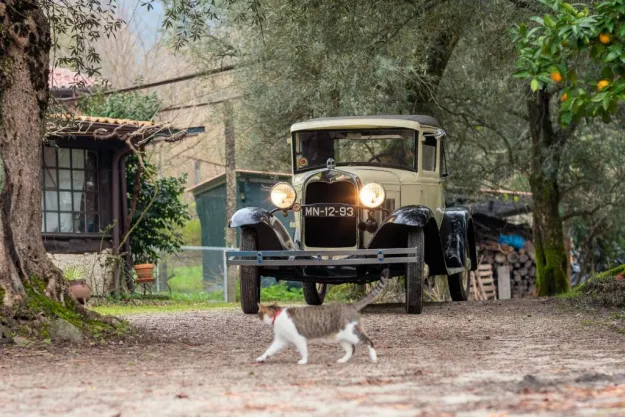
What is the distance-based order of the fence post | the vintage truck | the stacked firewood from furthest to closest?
1. the stacked firewood
2. the fence post
3. the vintage truck

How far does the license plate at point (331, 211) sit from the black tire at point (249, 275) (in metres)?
0.77

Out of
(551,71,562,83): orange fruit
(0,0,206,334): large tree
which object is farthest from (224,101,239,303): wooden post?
(551,71,562,83): orange fruit

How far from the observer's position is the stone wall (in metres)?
18.2

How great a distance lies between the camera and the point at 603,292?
13.9 metres

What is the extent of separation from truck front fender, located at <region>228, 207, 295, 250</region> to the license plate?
0.50 m

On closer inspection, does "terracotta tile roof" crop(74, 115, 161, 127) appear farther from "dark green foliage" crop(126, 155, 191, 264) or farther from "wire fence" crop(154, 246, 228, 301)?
"wire fence" crop(154, 246, 228, 301)

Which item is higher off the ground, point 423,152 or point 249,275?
point 423,152

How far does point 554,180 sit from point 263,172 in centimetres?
770

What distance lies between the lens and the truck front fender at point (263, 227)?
12.2 m

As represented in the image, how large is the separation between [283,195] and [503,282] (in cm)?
1640

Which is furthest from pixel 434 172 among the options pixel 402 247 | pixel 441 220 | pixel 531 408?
pixel 531 408

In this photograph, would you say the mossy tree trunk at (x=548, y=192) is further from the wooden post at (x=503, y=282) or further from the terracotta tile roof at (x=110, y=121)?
the wooden post at (x=503, y=282)

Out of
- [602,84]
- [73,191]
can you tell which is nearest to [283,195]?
[602,84]

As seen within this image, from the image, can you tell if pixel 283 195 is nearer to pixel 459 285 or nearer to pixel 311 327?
pixel 459 285
